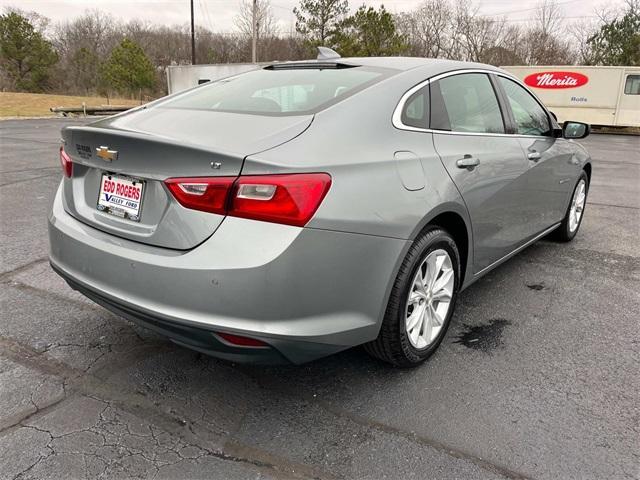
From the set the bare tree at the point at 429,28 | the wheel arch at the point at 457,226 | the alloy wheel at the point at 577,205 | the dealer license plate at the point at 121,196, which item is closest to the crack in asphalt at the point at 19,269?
the dealer license plate at the point at 121,196

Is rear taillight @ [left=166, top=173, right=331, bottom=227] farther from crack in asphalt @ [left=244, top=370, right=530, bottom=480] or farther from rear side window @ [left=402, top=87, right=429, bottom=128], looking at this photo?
crack in asphalt @ [left=244, top=370, right=530, bottom=480]

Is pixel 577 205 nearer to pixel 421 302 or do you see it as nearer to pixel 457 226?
pixel 457 226

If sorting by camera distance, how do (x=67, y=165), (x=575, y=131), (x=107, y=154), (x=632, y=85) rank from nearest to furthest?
(x=107, y=154) → (x=67, y=165) → (x=575, y=131) → (x=632, y=85)

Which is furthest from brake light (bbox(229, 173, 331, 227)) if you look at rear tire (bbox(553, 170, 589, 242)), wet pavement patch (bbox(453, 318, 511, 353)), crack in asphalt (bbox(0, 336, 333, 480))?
rear tire (bbox(553, 170, 589, 242))

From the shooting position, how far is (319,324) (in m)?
2.04

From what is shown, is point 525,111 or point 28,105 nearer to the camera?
point 525,111

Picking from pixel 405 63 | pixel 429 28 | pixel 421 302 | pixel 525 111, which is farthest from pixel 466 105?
pixel 429 28

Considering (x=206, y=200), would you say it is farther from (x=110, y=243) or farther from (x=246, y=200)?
(x=110, y=243)

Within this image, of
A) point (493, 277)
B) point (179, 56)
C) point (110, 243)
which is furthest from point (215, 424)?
point (179, 56)

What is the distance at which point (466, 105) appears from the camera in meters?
3.11

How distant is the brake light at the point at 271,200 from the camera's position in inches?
74.5

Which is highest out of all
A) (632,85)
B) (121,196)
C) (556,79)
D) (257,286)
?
(556,79)

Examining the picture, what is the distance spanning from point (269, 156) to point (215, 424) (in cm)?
123

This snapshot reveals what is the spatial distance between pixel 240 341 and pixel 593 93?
79.7 ft
